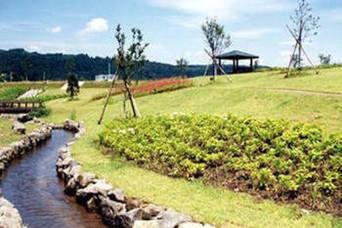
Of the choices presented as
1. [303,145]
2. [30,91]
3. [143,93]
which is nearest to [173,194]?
[303,145]

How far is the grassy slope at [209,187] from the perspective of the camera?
8.34 metres

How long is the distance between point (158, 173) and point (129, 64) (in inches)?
443

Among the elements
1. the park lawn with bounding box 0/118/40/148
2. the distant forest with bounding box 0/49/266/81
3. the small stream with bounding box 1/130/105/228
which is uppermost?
the distant forest with bounding box 0/49/266/81

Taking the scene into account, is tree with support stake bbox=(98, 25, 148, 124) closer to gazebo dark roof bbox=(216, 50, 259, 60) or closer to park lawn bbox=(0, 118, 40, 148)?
park lawn bbox=(0, 118, 40, 148)

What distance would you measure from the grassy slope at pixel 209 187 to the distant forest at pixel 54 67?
5863cm

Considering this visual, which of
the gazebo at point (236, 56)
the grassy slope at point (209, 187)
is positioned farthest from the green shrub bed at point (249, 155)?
the gazebo at point (236, 56)

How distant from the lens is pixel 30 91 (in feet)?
199

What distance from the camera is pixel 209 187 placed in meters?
10.4

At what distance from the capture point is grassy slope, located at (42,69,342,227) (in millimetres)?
8344

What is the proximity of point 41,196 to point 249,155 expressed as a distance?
6443 millimetres

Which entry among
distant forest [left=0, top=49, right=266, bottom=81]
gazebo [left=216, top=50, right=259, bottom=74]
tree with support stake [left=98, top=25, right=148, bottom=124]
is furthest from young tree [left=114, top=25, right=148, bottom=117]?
distant forest [left=0, top=49, right=266, bottom=81]

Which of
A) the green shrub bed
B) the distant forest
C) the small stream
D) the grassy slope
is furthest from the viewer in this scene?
the distant forest

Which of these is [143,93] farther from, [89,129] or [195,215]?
[195,215]

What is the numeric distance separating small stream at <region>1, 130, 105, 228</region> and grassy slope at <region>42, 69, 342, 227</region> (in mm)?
1231
